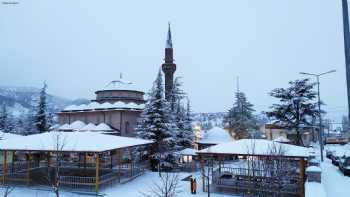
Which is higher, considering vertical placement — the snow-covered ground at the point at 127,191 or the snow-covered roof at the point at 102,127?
the snow-covered roof at the point at 102,127

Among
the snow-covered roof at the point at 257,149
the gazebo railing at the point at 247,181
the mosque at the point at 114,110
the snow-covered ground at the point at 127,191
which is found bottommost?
the snow-covered ground at the point at 127,191

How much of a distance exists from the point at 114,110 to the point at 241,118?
21.4 meters

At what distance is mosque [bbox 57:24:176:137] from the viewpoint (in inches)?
1663

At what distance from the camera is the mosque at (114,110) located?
42.2 m

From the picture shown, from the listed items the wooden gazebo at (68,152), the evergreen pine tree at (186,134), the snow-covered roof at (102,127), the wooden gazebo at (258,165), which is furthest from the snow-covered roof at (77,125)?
the wooden gazebo at (258,165)

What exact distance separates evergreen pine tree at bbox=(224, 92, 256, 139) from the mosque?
1242cm

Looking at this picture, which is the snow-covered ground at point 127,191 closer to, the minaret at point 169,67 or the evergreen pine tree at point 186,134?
the evergreen pine tree at point 186,134

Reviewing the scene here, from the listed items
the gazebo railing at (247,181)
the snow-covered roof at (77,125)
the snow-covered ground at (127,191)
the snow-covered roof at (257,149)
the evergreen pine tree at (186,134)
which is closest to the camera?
the gazebo railing at (247,181)

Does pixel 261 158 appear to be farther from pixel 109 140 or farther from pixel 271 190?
pixel 109 140

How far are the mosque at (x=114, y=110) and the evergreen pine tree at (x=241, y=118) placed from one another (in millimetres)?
12417

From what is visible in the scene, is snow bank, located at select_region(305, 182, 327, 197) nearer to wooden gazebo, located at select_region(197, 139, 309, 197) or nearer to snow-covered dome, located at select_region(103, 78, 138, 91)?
wooden gazebo, located at select_region(197, 139, 309, 197)

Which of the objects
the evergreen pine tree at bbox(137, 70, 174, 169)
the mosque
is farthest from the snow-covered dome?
the evergreen pine tree at bbox(137, 70, 174, 169)

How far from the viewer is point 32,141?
69.3 ft

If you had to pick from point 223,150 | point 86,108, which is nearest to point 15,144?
point 223,150
